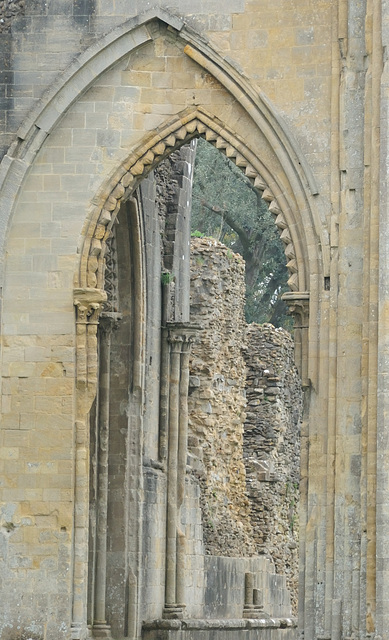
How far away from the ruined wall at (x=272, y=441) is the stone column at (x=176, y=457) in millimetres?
4306

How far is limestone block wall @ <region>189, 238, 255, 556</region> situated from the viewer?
79.8 feet

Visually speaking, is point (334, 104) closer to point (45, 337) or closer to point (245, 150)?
point (245, 150)

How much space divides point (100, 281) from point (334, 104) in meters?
2.53

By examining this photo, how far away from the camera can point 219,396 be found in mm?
24875

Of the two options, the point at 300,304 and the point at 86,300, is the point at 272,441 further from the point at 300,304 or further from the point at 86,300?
the point at 300,304

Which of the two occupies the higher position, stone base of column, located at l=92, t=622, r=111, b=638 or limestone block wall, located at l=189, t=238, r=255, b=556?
limestone block wall, located at l=189, t=238, r=255, b=556

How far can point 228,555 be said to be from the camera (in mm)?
24625

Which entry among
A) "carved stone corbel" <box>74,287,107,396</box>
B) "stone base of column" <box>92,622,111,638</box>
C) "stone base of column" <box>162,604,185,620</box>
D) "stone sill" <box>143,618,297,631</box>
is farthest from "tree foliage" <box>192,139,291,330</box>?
"carved stone corbel" <box>74,287,107,396</box>

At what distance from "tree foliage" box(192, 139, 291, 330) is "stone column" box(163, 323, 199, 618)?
15.6 meters

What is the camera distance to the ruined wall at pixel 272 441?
2706cm

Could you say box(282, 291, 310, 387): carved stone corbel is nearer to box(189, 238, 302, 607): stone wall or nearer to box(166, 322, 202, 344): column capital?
box(166, 322, 202, 344): column capital

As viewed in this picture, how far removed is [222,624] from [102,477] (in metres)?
2.77

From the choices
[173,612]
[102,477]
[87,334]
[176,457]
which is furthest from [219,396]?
[87,334]

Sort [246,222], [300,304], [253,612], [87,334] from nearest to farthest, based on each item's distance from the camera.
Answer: [300,304] < [87,334] < [253,612] < [246,222]
